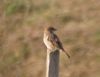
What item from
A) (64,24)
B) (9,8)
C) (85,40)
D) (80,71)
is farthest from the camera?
(9,8)

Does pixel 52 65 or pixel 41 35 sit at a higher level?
pixel 41 35

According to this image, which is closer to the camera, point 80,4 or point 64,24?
point 64,24

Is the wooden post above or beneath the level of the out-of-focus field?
beneath

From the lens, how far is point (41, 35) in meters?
10.1

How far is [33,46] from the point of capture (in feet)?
32.5

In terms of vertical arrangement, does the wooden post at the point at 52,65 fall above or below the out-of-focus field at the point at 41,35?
below

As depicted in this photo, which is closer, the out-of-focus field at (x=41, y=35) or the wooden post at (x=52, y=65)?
the wooden post at (x=52, y=65)

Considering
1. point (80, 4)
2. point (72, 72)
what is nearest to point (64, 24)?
point (80, 4)

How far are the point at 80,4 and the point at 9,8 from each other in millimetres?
1658

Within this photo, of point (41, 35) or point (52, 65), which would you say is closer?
point (52, 65)

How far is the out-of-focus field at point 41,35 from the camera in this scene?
29.3 feet

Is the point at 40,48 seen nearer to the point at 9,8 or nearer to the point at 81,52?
the point at 81,52

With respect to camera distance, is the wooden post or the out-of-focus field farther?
the out-of-focus field

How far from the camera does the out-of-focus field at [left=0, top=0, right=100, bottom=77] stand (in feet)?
29.3
